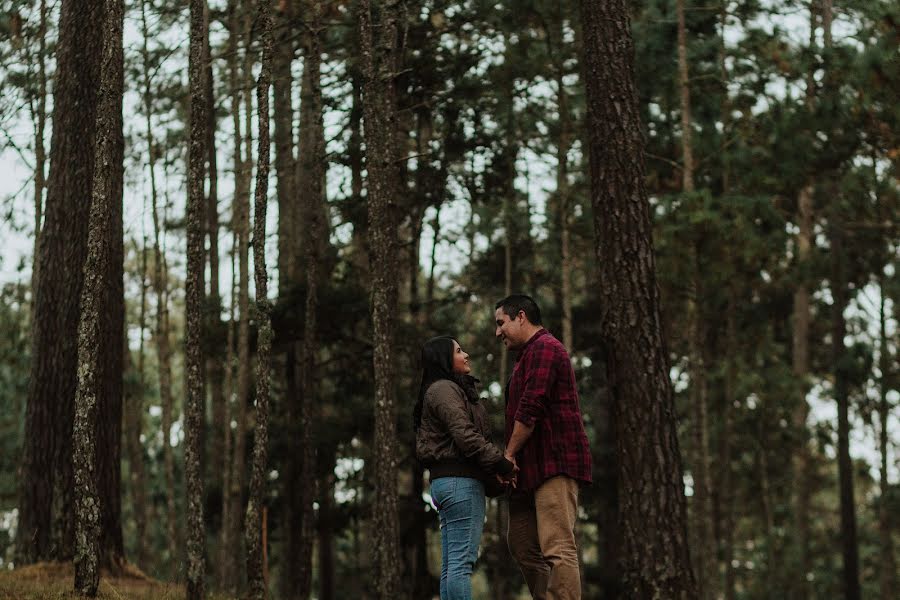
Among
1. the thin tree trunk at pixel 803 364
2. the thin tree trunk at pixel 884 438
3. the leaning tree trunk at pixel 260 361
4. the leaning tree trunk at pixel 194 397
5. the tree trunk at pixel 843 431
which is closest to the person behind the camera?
the leaning tree trunk at pixel 194 397

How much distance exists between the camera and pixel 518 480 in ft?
21.0

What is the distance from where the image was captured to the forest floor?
7812 mm

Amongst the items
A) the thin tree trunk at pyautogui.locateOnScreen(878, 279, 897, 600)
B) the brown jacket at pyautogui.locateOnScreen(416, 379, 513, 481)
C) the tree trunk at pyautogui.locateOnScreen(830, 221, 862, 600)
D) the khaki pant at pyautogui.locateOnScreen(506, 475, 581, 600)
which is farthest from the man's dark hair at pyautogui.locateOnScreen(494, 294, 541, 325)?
the thin tree trunk at pyautogui.locateOnScreen(878, 279, 897, 600)

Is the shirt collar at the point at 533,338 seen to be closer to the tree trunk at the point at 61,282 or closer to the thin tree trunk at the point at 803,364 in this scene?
the tree trunk at the point at 61,282

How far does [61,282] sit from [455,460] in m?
5.72

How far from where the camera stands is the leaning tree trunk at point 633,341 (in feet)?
25.7

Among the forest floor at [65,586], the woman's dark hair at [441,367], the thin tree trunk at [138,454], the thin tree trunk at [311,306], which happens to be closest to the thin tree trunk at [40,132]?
the thin tree trunk at [138,454]

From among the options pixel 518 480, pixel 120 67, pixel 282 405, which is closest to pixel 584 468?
pixel 518 480

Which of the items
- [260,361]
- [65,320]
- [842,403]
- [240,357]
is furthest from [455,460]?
[842,403]

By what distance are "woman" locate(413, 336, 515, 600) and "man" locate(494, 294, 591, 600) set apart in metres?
0.20

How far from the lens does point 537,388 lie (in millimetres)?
6211

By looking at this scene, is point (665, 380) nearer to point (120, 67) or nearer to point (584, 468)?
point (584, 468)

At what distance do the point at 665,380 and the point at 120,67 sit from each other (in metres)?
5.01

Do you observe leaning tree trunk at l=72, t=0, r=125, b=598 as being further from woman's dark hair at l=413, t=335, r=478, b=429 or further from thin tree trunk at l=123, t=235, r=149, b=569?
thin tree trunk at l=123, t=235, r=149, b=569
